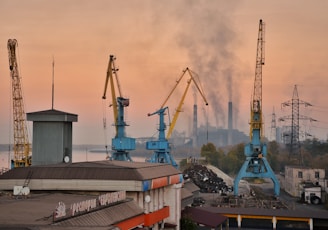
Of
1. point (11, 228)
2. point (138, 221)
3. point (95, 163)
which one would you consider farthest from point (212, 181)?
point (11, 228)

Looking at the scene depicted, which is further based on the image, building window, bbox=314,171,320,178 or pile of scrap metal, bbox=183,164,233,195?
pile of scrap metal, bbox=183,164,233,195

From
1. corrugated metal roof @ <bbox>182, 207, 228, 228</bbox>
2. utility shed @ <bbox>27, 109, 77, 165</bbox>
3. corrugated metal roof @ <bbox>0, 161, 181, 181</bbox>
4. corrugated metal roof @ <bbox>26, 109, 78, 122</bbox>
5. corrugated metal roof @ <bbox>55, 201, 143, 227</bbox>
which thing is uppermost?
corrugated metal roof @ <bbox>26, 109, 78, 122</bbox>

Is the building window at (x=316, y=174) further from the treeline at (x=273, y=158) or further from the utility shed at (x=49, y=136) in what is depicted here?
the utility shed at (x=49, y=136)

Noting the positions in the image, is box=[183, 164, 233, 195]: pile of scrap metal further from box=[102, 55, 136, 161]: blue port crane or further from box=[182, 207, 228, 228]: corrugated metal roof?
box=[182, 207, 228, 228]: corrugated metal roof

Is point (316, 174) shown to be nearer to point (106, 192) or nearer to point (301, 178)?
point (301, 178)

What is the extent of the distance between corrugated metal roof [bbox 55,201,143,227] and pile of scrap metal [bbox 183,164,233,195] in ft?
182

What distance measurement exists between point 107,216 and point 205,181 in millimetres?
66353

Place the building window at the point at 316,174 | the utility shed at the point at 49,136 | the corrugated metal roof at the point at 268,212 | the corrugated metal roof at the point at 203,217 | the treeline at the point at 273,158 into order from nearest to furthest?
the utility shed at the point at 49,136
the corrugated metal roof at the point at 203,217
the corrugated metal roof at the point at 268,212
the building window at the point at 316,174
the treeline at the point at 273,158

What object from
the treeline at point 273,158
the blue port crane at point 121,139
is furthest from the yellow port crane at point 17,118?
the treeline at point 273,158

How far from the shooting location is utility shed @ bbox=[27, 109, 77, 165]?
42.3 metres

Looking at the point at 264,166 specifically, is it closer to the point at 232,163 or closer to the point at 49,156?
the point at 49,156

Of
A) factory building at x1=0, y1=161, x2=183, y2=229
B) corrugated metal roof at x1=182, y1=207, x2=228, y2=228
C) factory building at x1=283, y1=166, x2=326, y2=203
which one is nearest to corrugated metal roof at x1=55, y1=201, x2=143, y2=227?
factory building at x1=0, y1=161, x2=183, y2=229

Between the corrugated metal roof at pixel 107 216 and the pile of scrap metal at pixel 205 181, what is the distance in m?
55.5

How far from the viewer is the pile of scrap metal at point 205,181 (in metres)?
86.5
